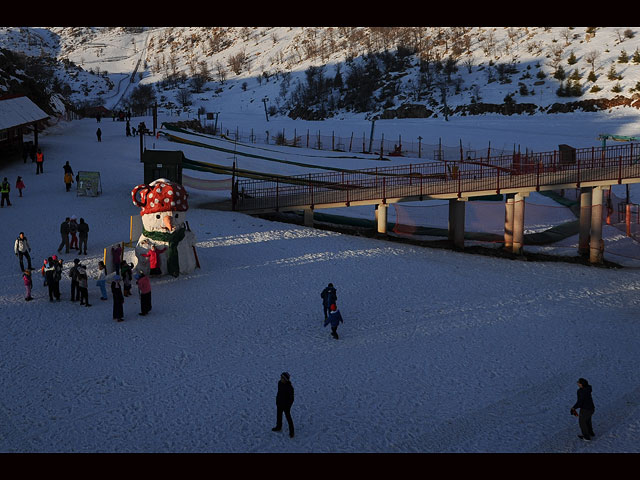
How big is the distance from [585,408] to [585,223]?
16392 mm

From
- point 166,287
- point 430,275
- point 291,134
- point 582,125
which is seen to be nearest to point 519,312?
point 430,275

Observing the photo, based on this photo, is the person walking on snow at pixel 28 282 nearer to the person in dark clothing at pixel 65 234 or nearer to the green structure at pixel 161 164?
the person in dark clothing at pixel 65 234

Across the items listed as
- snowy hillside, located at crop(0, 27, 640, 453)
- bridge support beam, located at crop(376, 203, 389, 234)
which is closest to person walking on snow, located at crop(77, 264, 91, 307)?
snowy hillside, located at crop(0, 27, 640, 453)

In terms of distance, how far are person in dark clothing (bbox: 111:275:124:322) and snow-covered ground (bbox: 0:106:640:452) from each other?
0.23 metres

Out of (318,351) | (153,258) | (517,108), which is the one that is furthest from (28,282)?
(517,108)

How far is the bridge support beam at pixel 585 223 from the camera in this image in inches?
1101

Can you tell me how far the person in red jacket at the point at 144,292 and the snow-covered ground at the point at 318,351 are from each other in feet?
1.03

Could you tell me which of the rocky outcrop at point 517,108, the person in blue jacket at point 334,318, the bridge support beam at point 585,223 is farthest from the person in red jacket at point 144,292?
the rocky outcrop at point 517,108

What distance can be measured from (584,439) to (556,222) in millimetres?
21025

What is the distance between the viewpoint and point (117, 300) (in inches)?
721

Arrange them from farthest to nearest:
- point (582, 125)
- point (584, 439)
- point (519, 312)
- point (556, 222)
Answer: point (582, 125), point (556, 222), point (519, 312), point (584, 439)

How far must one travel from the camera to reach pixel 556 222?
3306cm

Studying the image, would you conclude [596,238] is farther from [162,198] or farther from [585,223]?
[162,198]

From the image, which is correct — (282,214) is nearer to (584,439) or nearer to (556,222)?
(556,222)
